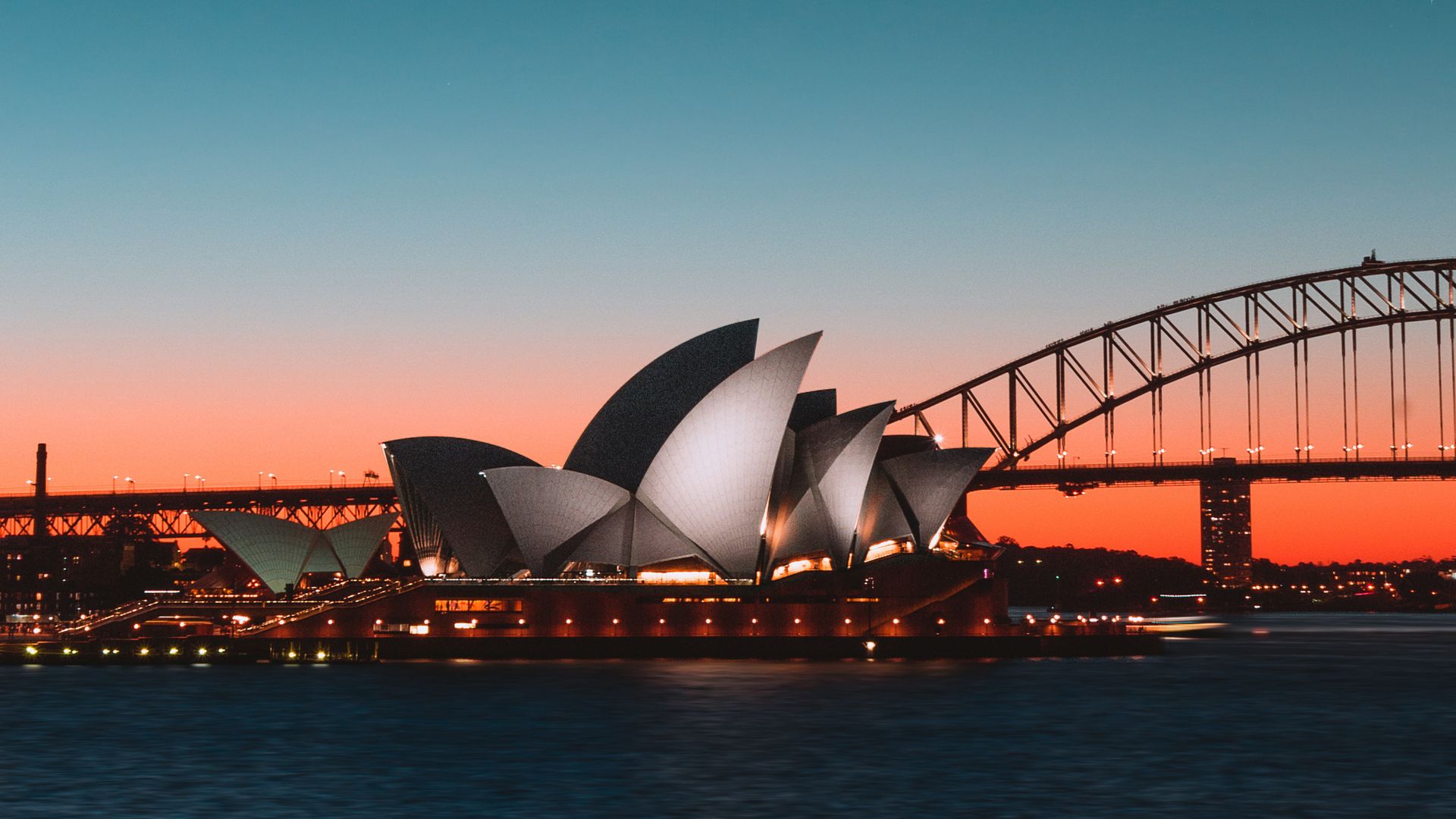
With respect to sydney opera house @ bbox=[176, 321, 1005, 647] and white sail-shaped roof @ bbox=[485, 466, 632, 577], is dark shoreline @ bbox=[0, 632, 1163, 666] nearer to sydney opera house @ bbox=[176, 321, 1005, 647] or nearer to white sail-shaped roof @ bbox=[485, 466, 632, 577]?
sydney opera house @ bbox=[176, 321, 1005, 647]

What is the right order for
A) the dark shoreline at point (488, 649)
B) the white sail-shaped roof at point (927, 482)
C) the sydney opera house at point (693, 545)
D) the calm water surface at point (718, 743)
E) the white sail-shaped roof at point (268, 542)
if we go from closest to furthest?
the calm water surface at point (718, 743) < the dark shoreline at point (488, 649) < the sydney opera house at point (693, 545) < the white sail-shaped roof at point (927, 482) < the white sail-shaped roof at point (268, 542)

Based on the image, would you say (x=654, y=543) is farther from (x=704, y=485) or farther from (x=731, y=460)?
(x=731, y=460)

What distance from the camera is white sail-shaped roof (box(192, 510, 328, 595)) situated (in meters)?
107

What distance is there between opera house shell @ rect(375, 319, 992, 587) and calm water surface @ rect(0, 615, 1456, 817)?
29.7 ft

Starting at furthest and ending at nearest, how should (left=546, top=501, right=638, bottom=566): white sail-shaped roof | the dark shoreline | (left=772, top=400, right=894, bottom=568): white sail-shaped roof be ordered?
1. (left=546, top=501, right=638, bottom=566): white sail-shaped roof
2. (left=772, top=400, right=894, bottom=568): white sail-shaped roof
3. the dark shoreline

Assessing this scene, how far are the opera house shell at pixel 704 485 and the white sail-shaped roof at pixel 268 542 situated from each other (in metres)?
23.9

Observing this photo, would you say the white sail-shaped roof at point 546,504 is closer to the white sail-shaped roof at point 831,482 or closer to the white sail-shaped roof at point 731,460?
the white sail-shaped roof at point 731,460

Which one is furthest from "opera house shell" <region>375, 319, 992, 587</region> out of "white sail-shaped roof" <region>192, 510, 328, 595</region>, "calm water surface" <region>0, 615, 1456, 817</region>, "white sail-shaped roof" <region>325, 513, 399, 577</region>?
"white sail-shaped roof" <region>325, 513, 399, 577</region>

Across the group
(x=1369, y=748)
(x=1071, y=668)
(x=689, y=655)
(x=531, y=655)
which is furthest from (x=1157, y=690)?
(x=531, y=655)

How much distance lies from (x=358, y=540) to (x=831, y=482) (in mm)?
43826

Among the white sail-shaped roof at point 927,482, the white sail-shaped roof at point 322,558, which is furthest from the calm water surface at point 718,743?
the white sail-shaped roof at point 322,558

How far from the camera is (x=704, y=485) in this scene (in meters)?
80.6

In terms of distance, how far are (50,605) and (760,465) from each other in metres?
123

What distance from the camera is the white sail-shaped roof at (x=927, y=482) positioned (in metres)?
87.8
